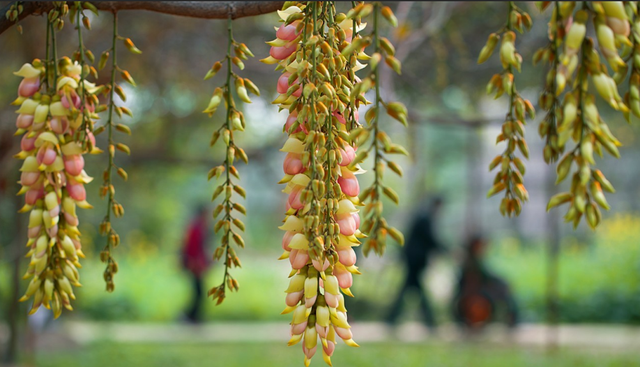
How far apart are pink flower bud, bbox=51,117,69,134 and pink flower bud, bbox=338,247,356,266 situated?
17.0 inches

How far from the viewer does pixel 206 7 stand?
94cm

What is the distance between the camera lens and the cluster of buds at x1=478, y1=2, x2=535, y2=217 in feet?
2.24

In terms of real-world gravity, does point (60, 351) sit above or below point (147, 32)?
below

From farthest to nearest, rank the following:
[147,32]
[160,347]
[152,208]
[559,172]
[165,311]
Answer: [152,208]
[165,311]
[160,347]
[147,32]
[559,172]

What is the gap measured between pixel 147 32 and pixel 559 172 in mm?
3346

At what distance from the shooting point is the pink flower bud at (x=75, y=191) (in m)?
0.96

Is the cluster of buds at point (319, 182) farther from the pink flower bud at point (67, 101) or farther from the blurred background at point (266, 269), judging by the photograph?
the blurred background at point (266, 269)

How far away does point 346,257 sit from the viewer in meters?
0.81

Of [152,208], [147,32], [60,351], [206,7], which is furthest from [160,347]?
[152,208]

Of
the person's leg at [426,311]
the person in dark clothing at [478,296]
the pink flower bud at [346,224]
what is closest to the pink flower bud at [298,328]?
the pink flower bud at [346,224]

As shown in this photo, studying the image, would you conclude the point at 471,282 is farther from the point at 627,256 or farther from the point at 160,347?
the point at 160,347

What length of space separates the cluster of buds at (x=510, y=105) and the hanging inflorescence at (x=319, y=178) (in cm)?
14

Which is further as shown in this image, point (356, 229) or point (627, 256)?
point (627, 256)

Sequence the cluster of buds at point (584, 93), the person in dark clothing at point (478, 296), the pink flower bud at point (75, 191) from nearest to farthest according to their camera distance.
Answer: the cluster of buds at point (584, 93) < the pink flower bud at point (75, 191) < the person in dark clothing at point (478, 296)
